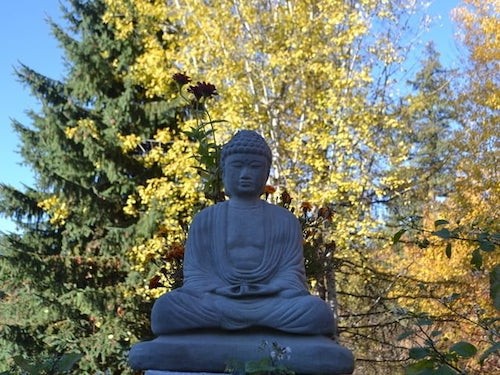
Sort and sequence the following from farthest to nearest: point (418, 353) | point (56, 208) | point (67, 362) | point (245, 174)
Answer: point (56, 208), point (245, 174), point (418, 353), point (67, 362)

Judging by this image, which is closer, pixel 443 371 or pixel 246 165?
pixel 443 371

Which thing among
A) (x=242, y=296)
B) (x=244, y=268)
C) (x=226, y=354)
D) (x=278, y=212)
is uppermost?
(x=278, y=212)

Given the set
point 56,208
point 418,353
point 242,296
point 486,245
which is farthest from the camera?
point 56,208

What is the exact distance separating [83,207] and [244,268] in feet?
25.7

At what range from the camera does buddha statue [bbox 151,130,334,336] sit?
294cm

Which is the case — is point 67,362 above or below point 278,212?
below

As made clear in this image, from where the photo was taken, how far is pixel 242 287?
3119mm

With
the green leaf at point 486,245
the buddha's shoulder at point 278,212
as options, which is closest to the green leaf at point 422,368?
the green leaf at point 486,245

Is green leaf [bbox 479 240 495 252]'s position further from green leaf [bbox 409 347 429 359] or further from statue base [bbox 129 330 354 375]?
statue base [bbox 129 330 354 375]

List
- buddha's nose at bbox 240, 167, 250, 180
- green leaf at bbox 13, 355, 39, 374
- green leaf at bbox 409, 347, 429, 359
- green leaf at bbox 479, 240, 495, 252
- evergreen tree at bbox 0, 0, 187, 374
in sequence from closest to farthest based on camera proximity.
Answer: green leaf at bbox 13, 355, 39, 374, green leaf at bbox 409, 347, 429, 359, green leaf at bbox 479, 240, 495, 252, buddha's nose at bbox 240, 167, 250, 180, evergreen tree at bbox 0, 0, 187, 374

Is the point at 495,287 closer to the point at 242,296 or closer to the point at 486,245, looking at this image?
the point at 486,245

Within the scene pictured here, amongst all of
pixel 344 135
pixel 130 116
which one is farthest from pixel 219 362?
pixel 130 116

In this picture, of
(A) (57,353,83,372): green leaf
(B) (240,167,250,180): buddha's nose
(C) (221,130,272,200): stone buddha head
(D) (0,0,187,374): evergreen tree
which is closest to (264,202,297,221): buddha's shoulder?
(C) (221,130,272,200): stone buddha head

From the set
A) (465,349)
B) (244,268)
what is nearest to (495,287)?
(465,349)
